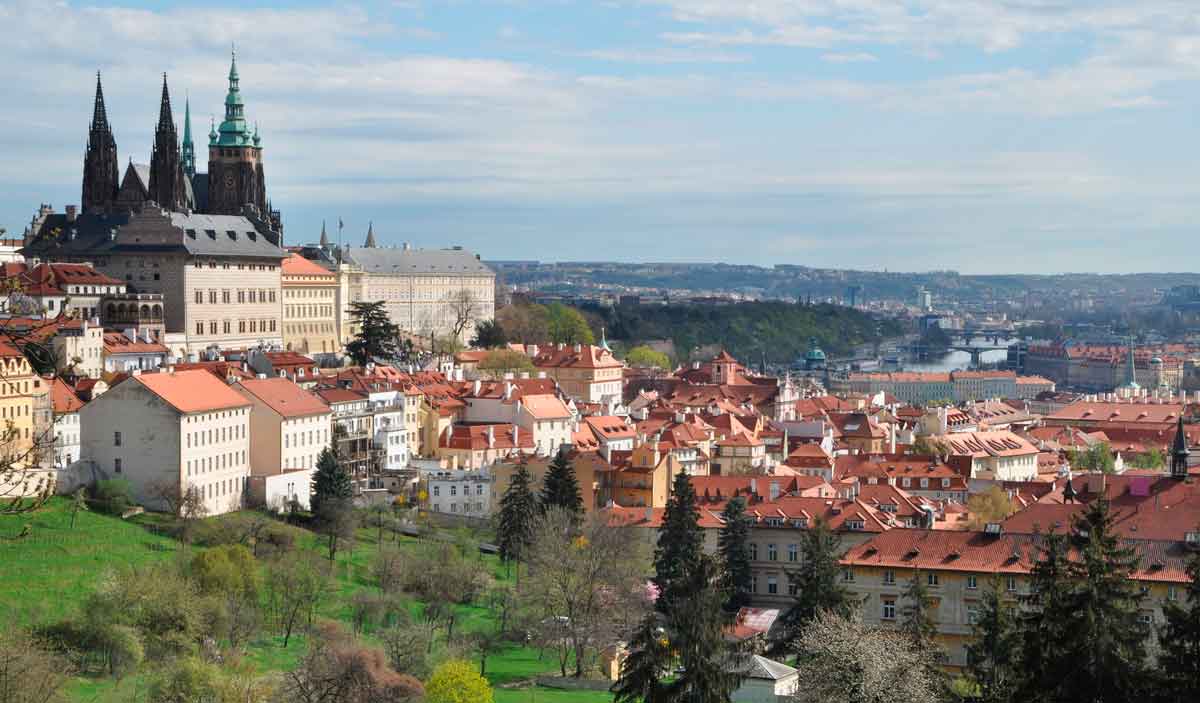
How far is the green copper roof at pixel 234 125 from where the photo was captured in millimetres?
123500

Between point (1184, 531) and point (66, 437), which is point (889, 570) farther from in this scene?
point (66, 437)

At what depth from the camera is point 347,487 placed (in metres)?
68.7

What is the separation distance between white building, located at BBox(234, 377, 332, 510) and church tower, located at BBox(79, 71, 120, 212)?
43.5 meters

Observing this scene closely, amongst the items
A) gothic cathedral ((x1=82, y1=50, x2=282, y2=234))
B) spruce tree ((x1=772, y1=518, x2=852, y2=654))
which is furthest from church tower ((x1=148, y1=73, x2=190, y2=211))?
spruce tree ((x1=772, y1=518, x2=852, y2=654))

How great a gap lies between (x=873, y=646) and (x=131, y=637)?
19536mm

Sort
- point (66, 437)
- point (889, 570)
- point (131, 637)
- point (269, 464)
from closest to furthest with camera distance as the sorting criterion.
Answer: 1. point (131, 637)
2. point (889, 570)
3. point (66, 437)
4. point (269, 464)

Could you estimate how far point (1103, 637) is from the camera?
32375 millimetres

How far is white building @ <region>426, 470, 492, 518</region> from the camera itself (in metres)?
73.2

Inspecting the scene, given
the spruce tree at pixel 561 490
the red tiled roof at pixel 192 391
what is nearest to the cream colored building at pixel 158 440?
Answer: the red tiled roof at pixel 192 391

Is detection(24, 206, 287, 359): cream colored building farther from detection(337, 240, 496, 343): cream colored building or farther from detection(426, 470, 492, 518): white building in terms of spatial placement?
detection(337, 240, 496, 343): cream colored building

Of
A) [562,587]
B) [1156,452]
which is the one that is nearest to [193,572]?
[562,587]

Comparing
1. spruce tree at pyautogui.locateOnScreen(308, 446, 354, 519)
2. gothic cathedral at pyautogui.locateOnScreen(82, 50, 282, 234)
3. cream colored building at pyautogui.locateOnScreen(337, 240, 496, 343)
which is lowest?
spruce tree at pyautogui.locateOnScreen(308, 446, 354, 519)

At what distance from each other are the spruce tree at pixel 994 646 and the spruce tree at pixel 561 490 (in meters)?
24.7

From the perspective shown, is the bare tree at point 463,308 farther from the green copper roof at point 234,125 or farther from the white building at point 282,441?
the white building at point 282,441
